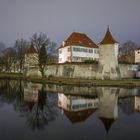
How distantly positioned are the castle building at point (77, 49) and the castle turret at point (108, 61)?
→ 1064 cm

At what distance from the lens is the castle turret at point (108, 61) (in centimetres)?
3544

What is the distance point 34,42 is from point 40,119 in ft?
102

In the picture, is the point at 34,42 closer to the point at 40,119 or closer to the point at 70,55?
the point at 70,55

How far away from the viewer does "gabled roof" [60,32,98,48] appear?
46894mm

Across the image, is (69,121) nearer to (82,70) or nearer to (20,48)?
(82,70)

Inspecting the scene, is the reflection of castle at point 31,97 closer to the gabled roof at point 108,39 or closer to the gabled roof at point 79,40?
the gabled roof at point 108,39

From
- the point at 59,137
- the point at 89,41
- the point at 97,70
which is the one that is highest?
the point at 89,41

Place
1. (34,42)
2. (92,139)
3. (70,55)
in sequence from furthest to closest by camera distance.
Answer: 1. (70,55)
2. (34,42)
3. (92,139)

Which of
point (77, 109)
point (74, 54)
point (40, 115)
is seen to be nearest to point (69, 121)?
point (40, 115)

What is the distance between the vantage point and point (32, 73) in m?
46.0

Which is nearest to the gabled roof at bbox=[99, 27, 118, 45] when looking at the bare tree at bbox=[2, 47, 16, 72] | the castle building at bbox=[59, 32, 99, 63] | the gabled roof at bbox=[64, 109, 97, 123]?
the castle building at bbox=[59, 32, 99, 63]

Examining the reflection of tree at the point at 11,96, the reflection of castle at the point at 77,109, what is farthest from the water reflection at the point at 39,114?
the reflection of tree at the point at 11,96

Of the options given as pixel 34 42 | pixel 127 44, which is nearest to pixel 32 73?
pixel 34 42

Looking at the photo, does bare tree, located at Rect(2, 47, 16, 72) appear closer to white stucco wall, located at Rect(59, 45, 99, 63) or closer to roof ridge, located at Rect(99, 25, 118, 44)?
white stucco wall, located at Rect(59, 45, 99, 63)
